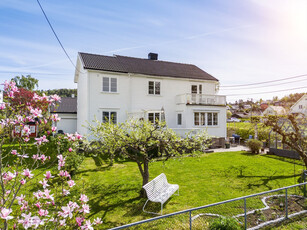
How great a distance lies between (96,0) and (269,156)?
18577 millimetres

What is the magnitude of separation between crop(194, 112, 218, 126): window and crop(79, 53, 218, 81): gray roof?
5.05m

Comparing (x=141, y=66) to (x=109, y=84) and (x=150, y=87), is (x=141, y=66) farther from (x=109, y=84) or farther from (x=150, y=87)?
(x=109, y=84)

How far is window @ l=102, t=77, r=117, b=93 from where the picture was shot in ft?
67.9

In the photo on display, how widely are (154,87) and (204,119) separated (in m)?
7.00

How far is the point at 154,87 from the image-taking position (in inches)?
915

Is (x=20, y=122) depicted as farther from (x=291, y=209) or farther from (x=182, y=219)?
(x=291, y=209)

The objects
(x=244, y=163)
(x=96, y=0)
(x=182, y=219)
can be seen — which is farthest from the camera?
(x=244, y=163)

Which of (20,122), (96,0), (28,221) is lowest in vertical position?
(28,221)

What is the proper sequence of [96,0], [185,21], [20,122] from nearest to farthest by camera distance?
1. [20,122]
2. [96,0]
3. [185,21]

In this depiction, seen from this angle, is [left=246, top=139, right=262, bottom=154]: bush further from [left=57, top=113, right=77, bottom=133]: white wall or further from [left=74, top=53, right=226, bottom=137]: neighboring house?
[left=57, top=113, right=77, bottom=133]: white wall

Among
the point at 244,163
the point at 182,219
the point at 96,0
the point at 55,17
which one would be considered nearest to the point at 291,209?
the point at 182,219

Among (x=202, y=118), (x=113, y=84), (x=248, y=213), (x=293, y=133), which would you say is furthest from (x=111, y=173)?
(x=202, y=118)

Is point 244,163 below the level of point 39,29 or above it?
below

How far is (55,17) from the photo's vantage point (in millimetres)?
10141
